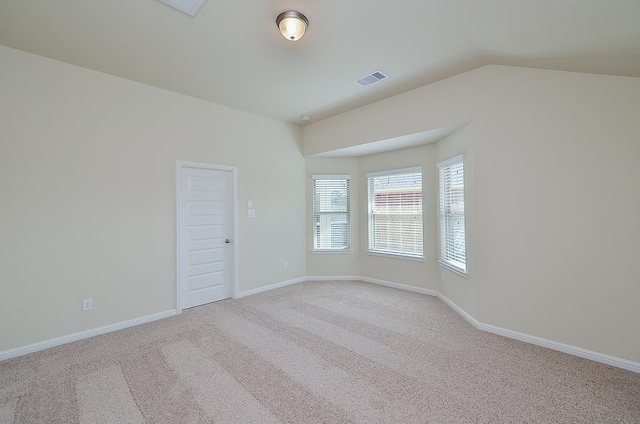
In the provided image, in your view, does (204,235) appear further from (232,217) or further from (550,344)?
(550,344)

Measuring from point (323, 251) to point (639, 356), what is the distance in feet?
13.6

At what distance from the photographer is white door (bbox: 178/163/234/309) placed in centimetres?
393

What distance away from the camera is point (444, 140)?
13.3ft

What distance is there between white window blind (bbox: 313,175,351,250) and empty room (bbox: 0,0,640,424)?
1335 millimetres

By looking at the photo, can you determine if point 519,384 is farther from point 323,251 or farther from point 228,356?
point 323,251

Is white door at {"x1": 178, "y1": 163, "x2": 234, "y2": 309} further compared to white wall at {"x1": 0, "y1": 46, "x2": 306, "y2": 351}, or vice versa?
white door at {"x1": 178, "y1": 163, "x2": 234, "y2": 309}

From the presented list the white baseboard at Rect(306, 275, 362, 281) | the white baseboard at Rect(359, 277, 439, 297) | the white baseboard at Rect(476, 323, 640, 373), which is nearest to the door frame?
the white baseboard at Rect(306, 275, 362, 281)

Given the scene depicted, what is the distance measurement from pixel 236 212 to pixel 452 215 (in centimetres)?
333

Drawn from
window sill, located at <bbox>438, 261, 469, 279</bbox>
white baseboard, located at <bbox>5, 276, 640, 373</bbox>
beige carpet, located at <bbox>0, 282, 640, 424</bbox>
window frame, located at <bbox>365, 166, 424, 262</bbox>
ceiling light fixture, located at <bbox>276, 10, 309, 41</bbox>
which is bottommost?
beige carpet, located at <bbox>0, 282, 640, 424</bbox>

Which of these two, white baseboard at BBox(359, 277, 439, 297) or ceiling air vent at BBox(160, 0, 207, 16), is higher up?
ceiling air vent at BBox(160, 0, 207, 16)

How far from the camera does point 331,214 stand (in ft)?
18.2

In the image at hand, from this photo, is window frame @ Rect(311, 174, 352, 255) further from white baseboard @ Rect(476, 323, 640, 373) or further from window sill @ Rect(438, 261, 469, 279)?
white baseboard @ Rect(476, 323, 640, 373)

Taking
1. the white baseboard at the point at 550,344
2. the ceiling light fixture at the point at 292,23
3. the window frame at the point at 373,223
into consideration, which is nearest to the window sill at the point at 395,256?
the window frame at the point at 373,223

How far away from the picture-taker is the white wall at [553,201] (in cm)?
245
